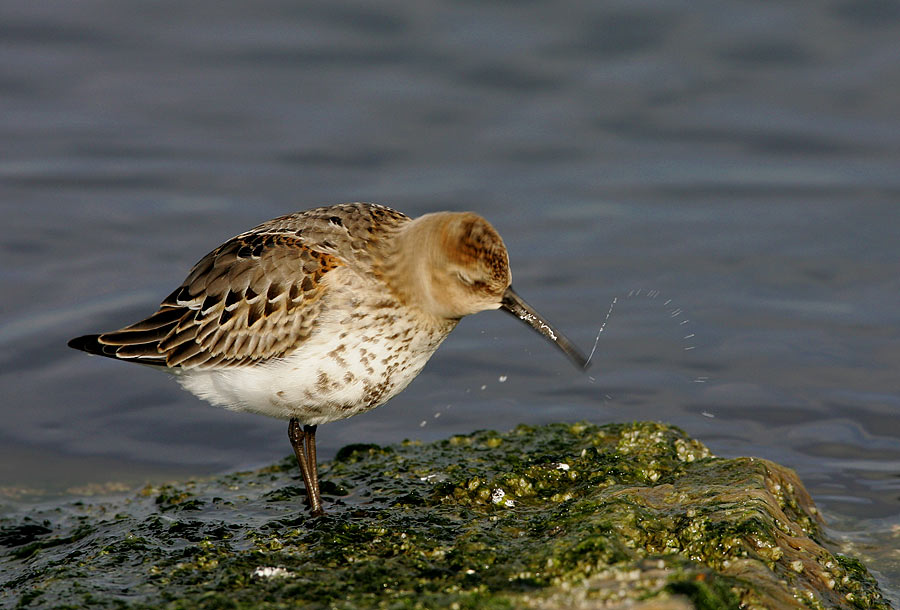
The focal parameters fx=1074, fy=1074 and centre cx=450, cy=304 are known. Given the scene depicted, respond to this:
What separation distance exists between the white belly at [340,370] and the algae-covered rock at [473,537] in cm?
63

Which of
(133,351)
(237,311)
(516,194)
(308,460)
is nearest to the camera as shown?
(308,460)

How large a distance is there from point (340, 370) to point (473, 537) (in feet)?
4.83

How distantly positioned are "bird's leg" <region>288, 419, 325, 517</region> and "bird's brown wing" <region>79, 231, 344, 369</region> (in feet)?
1.86

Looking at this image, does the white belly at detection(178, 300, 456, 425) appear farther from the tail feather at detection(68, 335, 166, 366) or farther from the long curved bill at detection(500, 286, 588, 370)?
the tail feather at detection(68, 335, 166, 366)

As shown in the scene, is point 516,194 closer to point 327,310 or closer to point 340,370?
point 327,310

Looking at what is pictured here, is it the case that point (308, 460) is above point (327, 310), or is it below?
below

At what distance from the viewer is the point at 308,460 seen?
269 inches

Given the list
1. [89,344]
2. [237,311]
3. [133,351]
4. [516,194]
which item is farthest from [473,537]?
[516,194]

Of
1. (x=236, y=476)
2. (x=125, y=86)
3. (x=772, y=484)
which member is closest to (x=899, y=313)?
(x=772, y=484)

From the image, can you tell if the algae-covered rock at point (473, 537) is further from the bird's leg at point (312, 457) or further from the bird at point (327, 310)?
the bird at point (327, 310)

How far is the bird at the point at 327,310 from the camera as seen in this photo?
6535 millimetres

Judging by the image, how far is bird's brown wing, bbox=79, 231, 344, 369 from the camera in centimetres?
668

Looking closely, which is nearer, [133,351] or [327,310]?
[327,310]

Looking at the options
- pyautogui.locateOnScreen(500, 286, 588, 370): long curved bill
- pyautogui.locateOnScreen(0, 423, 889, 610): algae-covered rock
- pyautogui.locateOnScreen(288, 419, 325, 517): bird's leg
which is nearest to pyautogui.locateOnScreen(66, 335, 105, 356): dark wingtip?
pyautogui.locateOnScreen(0, 423, 889, 610): algae-covered rock
